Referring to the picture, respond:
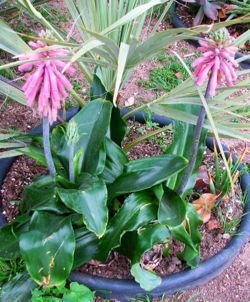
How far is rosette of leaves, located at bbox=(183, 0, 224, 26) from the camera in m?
3.51

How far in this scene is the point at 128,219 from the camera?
5.85 feet

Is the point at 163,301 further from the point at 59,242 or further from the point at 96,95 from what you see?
the point at 96,95

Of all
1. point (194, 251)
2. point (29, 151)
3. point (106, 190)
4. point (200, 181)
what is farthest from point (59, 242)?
point (200, 181)

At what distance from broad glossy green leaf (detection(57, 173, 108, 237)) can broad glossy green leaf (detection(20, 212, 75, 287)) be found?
4.3 inches

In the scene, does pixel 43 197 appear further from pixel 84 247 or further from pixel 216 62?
pixel 216 62

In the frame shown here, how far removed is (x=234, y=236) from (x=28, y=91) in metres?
1.06

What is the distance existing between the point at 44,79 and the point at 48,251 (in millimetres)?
585

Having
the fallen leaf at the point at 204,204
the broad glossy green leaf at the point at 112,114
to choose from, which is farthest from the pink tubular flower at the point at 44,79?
the fallen leaf at the point at 204,204

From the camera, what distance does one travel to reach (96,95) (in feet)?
6.40

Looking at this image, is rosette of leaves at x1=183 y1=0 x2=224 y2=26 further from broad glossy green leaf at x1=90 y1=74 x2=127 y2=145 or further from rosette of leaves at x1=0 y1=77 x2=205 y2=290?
rosette of leaves at x1=0 y1=77 x2=205 y2=290

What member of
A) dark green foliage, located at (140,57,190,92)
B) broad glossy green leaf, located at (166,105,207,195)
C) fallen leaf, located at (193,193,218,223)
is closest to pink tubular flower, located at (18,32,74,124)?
broad glossy green leaf, located at (166,105,207,195)

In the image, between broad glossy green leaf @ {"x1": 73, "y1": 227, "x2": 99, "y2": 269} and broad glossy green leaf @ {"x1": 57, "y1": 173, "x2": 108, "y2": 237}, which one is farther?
broad glossy green leaf @ {"x1": 73, "y1": 227, "x2": 99, "y2": 269}

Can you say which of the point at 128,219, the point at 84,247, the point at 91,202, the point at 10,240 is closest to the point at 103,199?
the point at 91,202

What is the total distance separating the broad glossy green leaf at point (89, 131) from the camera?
71.1 inches
